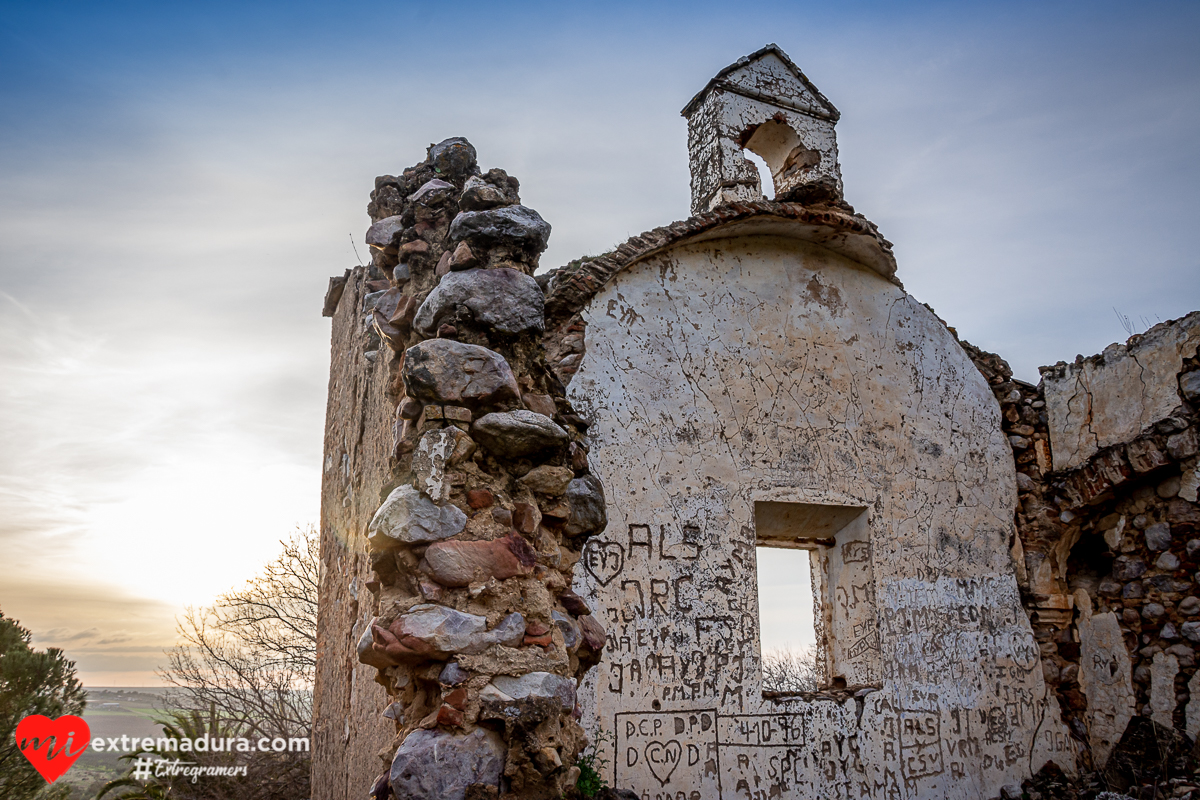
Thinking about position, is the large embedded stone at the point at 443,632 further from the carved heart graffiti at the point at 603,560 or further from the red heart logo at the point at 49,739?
the red heart logo at the point at 49,739

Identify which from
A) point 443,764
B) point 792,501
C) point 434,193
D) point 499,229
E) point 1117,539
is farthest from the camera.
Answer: point 1117,539

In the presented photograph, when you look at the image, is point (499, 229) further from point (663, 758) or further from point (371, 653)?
point (663, 758)

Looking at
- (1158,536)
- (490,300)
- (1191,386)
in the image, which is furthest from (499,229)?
(1158,536)

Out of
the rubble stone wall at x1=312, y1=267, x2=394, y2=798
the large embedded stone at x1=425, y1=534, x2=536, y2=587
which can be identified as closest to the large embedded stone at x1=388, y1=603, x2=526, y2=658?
the large embedded stone at x1=425, y1=534, x2=536, y2=587

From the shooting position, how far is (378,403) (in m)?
4.54

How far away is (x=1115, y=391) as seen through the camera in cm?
647

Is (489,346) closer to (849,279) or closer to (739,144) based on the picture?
(849,279)

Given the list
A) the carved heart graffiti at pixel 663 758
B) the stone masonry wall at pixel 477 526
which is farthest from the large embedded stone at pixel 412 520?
the carved heart graffiti at pixel 663 758

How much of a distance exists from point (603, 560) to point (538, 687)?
262cm

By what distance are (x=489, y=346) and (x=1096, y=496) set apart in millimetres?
5537

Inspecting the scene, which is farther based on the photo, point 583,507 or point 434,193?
point 434,193

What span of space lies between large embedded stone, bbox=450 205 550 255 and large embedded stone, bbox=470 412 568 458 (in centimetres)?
53

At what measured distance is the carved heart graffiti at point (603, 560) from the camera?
517 cm

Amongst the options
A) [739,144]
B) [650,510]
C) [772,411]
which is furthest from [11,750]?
[739,144]
